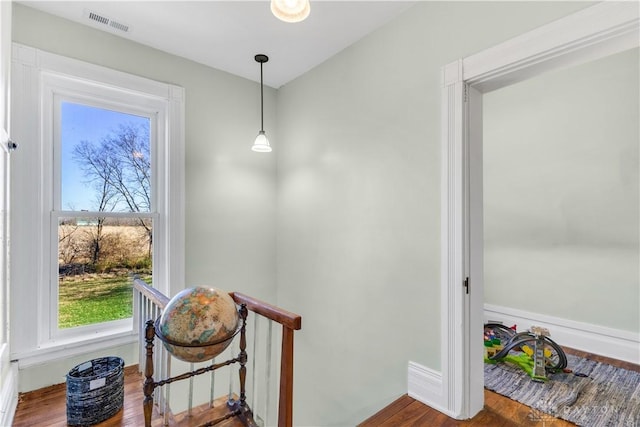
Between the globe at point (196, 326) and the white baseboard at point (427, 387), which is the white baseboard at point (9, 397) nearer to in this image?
the globe at point (196, 326)

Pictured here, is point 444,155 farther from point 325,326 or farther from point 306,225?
point 325,326

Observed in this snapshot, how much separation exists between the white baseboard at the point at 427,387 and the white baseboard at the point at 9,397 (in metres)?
2.17

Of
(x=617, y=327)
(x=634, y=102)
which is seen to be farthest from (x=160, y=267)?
(x=634, y=102)

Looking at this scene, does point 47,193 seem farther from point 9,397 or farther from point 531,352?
point 531,352

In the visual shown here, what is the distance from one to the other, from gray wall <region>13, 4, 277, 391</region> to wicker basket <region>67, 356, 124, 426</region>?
58 centimetres

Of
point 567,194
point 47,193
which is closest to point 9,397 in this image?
point 47,193

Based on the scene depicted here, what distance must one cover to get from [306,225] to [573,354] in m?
2.67

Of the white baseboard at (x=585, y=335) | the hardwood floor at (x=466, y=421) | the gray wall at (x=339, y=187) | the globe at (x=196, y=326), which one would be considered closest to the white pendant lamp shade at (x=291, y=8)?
the gray wall at (x=339, y=187)

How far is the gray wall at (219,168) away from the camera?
2.50 meters

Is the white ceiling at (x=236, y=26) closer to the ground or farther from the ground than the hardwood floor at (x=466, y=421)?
farther from the ground

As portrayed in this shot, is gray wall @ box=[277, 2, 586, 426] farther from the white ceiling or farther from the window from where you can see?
the window

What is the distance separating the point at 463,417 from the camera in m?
1.76

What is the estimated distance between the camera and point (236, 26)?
2.30m

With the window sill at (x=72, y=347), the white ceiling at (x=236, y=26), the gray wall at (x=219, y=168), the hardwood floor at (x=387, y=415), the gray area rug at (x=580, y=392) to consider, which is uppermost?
the white ceiling at (x=236, y=26)
